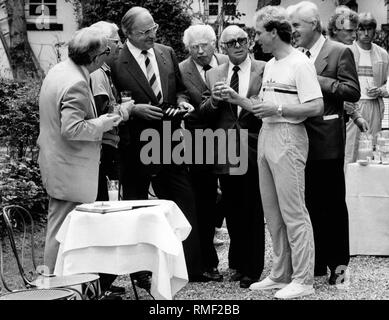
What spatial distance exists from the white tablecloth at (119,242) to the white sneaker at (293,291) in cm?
133

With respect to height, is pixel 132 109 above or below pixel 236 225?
above

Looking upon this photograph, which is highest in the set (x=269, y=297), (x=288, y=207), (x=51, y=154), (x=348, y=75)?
(x=348, y=75)

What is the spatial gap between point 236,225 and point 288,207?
945 mm

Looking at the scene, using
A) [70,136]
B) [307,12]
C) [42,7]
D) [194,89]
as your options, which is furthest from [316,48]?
[42,7]

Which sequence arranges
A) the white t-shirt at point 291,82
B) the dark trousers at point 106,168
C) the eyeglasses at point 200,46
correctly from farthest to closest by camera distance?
the eyeglasses at point 200,46, the dark trousers at point 106,168, the white t-shirt at point 291,82

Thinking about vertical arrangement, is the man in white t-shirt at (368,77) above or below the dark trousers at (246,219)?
above

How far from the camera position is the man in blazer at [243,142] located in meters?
7.53

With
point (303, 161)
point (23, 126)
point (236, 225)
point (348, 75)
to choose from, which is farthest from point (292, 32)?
point (23, 126)

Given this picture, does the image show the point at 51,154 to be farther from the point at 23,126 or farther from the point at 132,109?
the point at 23,126

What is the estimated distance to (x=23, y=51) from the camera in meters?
22.4

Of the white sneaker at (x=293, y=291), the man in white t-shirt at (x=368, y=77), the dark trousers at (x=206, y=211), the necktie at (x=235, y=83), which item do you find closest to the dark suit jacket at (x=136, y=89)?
the necktie at (x=235, y=83)

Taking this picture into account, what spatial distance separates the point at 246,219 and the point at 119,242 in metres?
2.01

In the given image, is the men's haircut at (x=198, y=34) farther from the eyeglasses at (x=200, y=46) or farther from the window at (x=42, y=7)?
the window at (x=42, y=7)

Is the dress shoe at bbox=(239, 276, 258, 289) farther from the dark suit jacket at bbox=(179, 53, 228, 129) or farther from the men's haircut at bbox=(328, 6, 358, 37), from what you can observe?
the men's haircut at bbox=(328, 6, 358, 37)
